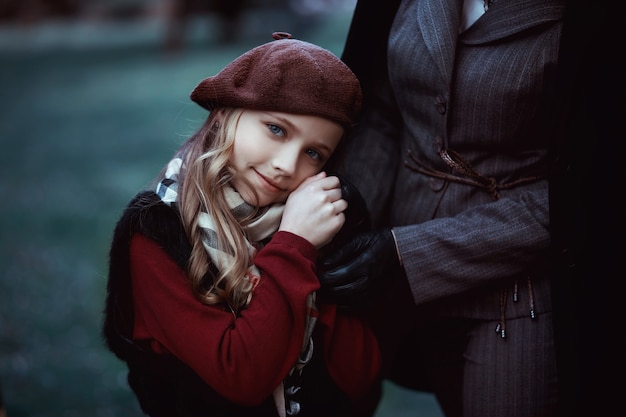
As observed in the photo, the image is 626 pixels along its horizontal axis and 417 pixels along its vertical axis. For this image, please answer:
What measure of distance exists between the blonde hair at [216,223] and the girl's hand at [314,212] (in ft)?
0.34

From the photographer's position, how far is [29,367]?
352 centimetres

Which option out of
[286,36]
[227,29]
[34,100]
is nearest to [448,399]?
[286,36]

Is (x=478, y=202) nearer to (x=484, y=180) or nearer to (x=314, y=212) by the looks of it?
(x=484, y=180)

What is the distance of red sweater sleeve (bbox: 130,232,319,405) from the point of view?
4.96 feet

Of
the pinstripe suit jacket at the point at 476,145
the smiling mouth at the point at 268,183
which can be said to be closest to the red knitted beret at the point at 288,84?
the smiling mouth at the point at 268,183

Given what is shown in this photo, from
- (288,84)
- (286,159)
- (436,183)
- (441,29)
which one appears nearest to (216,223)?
(286,159)

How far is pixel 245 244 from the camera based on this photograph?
5.23 feet

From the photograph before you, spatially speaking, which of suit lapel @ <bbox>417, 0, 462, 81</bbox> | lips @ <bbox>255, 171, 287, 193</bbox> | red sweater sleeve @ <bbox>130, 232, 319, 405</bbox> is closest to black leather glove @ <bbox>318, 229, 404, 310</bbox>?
red sweater sleeve @ <bbox>130, 232, 319, 405</bbox>

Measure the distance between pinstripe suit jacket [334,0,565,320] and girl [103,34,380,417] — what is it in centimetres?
24

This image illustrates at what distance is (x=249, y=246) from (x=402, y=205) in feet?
1.69

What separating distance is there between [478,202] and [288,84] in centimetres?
58

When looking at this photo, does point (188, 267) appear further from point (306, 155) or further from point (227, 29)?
point (227, 29)

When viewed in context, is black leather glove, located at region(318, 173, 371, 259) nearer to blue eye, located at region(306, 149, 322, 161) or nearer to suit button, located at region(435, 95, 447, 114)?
blue eye, located at region(306, 149, 322, 161)

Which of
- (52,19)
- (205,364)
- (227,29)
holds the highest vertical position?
(205,364)
